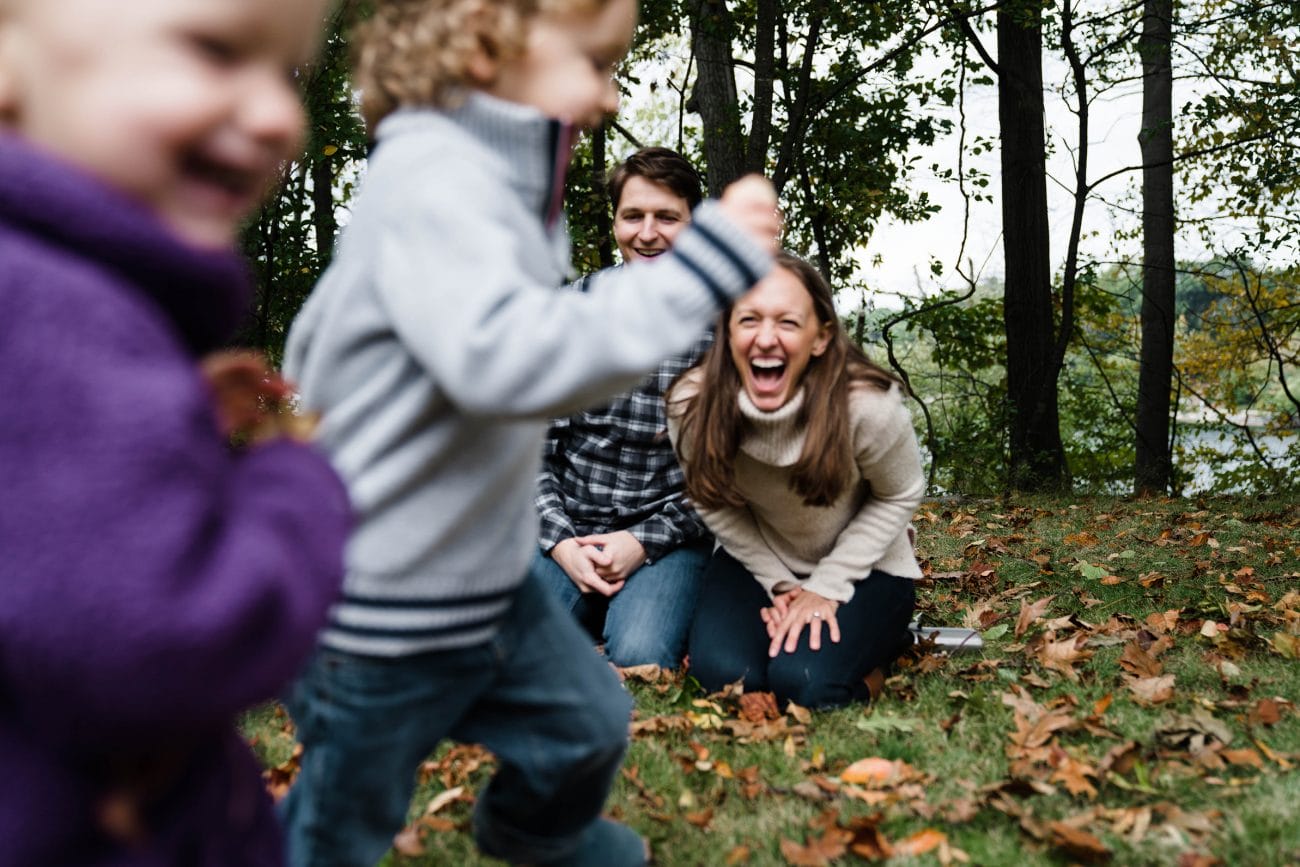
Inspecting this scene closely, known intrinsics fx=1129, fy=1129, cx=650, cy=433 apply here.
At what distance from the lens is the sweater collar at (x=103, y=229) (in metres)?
0.94

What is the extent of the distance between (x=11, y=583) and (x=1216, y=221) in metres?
16.1

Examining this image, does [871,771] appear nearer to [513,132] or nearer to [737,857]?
[737,857]

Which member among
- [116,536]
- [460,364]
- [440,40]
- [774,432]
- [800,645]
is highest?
[440,40]

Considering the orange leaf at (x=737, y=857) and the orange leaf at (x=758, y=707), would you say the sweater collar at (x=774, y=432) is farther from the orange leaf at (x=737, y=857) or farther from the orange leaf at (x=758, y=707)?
the orange leaf at (x=737, y=857)

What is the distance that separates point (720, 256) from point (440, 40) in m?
0.56

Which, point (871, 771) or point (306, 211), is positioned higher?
point (306, 211)

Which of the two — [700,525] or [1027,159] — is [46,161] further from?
[1027,159]

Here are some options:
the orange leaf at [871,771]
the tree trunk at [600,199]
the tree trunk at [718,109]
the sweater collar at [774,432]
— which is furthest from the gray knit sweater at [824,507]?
the tree trunk at [600,199]

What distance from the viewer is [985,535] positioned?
750cm

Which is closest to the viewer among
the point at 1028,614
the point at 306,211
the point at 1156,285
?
the point at 1028,614

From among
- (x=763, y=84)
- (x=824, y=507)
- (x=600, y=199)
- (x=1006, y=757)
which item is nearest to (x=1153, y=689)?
(x=1006, y=757)

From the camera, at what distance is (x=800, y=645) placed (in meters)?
3.89

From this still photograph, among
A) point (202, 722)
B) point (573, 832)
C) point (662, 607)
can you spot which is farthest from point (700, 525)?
point (202, 722)

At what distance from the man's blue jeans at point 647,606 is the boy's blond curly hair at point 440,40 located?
2558 millimetres
